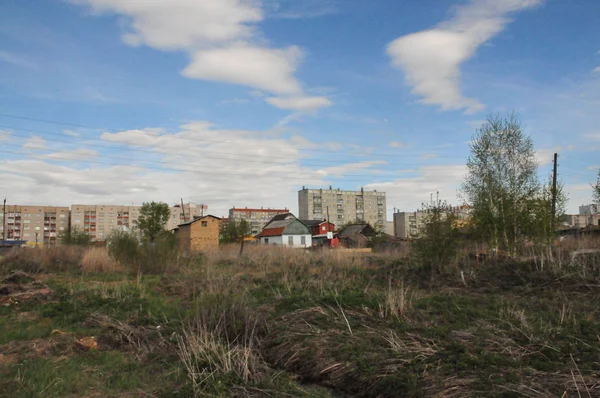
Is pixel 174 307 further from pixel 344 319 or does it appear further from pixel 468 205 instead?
pixel 468 205

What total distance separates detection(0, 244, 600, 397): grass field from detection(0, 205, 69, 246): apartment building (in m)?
112

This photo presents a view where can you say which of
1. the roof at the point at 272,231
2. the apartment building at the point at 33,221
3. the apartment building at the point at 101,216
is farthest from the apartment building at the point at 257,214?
the roof at the point at 272,231

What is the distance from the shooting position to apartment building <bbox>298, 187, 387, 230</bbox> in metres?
117

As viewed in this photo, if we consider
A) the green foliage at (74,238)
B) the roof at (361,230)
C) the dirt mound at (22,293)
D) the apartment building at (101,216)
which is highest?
the apartment building at (101,216)

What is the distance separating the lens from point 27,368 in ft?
19.1

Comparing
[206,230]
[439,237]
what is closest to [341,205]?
[206,230]

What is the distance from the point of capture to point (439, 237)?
44.2ft

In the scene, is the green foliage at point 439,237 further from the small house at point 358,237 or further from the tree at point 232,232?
the tree at point 232,232

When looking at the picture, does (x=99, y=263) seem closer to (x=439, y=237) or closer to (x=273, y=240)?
(x=439, y=237)

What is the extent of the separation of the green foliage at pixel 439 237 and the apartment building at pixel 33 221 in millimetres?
111330

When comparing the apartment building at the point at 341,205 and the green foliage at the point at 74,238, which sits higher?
the apartment building at the point at 341,205

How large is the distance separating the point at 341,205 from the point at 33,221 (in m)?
76.9

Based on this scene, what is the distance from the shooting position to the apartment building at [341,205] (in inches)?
4599

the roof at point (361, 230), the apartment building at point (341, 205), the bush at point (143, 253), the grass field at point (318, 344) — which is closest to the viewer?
the grass field at point (318, 344)
